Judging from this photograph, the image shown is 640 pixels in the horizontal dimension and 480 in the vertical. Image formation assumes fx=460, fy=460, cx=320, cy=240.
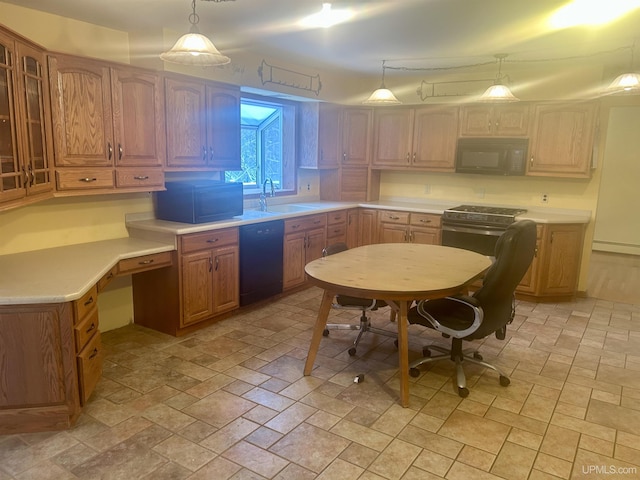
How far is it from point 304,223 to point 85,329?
269 centimetres

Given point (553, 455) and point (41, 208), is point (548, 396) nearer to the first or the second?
point (553, 455)

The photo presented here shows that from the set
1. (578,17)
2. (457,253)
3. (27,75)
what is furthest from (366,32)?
(27,75)

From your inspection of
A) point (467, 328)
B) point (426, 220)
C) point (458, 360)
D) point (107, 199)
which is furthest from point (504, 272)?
point (107, 199)

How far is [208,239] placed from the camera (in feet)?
12.5

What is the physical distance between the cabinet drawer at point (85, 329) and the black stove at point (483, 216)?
12.1 feet


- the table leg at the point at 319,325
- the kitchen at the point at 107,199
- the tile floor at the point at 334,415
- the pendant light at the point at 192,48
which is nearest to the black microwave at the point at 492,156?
the kitchen at the point at 107,199

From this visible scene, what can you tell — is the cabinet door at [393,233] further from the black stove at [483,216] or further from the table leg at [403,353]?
the table leg at [403,353]

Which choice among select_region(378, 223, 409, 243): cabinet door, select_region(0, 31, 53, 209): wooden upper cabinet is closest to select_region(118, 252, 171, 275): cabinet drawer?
select_region(0, 31, 53, 209): wooden upper cabinet

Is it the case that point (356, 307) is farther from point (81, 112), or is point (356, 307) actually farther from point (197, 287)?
point (81, 112)

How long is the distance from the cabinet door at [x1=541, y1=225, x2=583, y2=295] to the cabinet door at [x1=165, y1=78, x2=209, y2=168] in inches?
137

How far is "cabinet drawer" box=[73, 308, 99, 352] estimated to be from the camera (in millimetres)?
2442

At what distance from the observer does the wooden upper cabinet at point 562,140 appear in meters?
4.67

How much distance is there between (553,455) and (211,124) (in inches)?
135

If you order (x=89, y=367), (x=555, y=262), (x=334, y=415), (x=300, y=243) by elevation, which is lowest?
(x=334, y=415)
